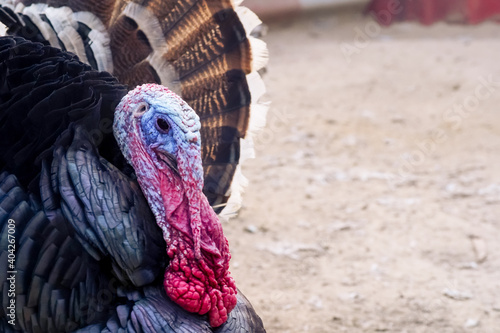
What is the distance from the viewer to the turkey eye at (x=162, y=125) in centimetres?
199

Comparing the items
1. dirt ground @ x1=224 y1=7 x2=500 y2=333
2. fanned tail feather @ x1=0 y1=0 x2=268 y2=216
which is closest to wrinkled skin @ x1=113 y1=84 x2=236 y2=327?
fanned tail feather @ x1=0 y1=0 x2=268 y2=216

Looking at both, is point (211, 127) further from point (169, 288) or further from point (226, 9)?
point (169, 288)

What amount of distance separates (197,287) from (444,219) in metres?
2.35

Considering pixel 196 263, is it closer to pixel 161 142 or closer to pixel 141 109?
pixel 161 142

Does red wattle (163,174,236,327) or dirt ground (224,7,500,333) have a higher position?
red wattle (163,174,236,327)

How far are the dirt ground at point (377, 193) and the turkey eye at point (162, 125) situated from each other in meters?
1.38

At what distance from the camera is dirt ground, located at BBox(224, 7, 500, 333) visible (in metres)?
3.21

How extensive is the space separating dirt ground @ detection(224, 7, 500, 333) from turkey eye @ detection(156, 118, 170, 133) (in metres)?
1.38

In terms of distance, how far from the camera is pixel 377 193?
169 inches

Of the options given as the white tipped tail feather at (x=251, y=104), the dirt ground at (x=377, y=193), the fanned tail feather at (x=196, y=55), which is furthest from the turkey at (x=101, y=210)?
the dirt ground at (x=377, y=193)

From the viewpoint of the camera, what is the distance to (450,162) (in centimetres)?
465

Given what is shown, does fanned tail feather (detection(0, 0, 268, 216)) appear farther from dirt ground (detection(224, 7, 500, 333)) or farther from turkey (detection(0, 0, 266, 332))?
dirt ground (detection(224, 7, 500, 333))

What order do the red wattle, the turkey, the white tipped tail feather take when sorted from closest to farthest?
the turkey → the red wattle → the white tipped tail feather

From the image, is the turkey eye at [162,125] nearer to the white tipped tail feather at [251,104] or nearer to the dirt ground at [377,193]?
the white tipped tail feather at [251,104]
